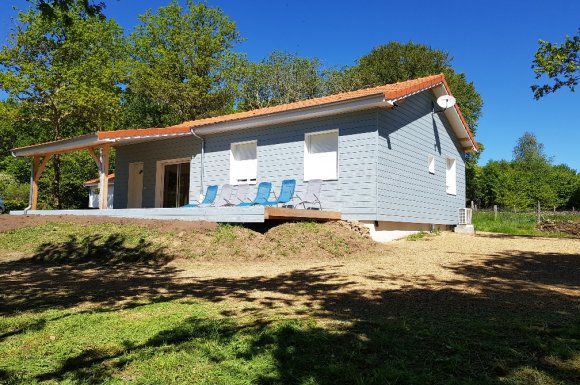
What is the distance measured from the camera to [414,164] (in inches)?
544

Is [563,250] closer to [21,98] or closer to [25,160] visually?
[21,98]

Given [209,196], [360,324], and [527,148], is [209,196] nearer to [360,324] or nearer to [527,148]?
[360,324]

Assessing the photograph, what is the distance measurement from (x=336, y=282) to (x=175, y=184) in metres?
11.8

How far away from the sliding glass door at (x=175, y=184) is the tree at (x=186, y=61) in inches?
666

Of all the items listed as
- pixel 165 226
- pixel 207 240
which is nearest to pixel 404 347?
pixel 207 240

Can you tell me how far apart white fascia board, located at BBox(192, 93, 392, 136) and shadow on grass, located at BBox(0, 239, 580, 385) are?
5184 millimetres

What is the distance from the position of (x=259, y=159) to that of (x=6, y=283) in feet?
27.4

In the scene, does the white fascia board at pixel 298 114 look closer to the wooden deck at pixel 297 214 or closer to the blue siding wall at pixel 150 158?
the blue siding wall at pixel 150 158

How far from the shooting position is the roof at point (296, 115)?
1145 centimetres

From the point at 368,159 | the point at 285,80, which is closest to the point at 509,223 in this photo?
the point at 368,159

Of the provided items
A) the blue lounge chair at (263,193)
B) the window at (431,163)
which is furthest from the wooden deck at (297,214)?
the window at (431,163)

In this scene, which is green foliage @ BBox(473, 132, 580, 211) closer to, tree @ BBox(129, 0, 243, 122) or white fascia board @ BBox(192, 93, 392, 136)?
tree @ BBox(129, 0, 243, 122)

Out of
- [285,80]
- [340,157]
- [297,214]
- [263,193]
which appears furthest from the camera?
[285,80]

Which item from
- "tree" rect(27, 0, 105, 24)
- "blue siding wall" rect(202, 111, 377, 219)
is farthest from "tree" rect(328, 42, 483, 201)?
"tree" rect(27, 0, 105, 24)
